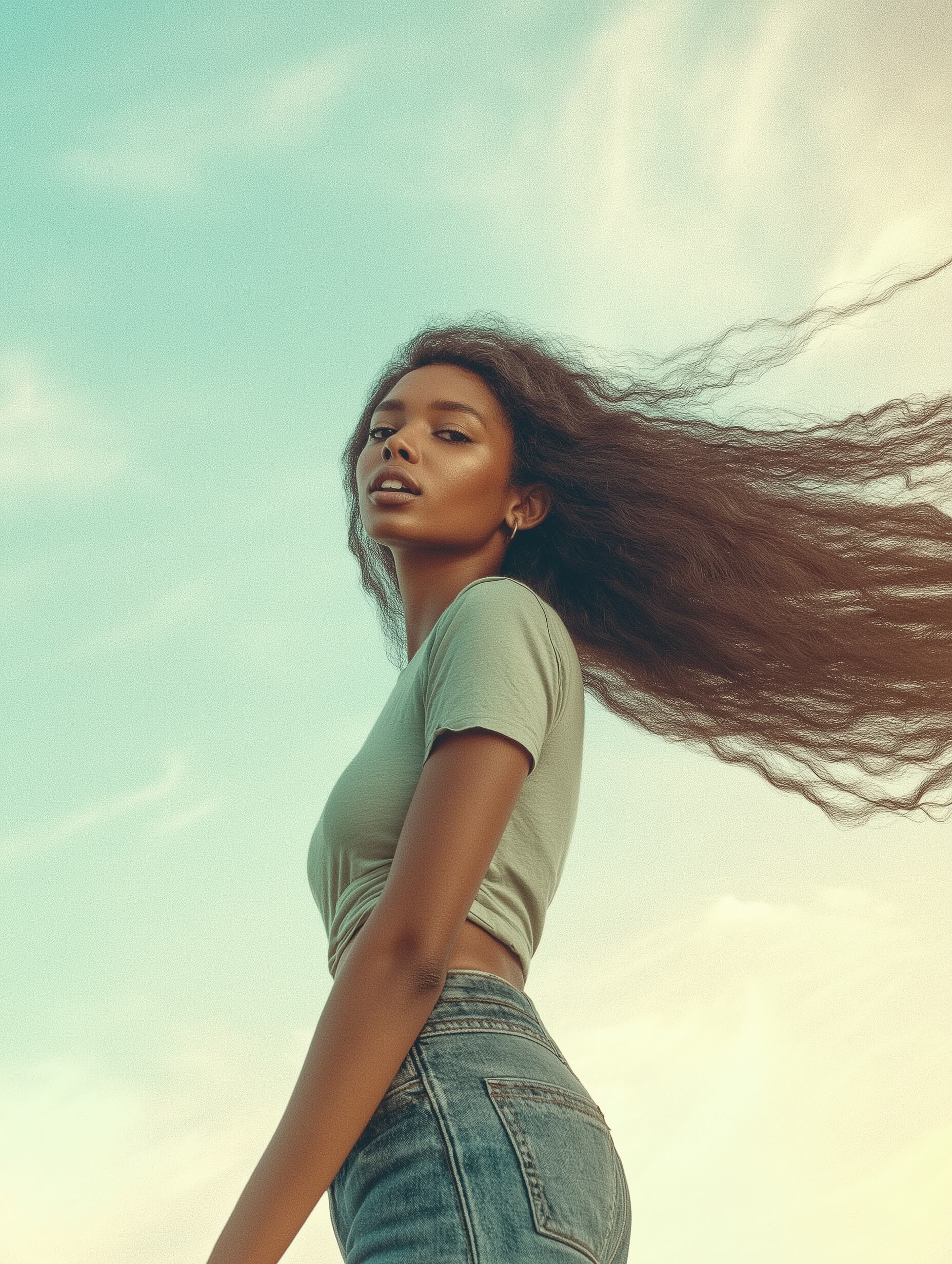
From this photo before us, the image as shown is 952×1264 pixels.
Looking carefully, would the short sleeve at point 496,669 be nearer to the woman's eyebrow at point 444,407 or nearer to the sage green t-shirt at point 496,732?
the sage green t-shirt at point 496,732

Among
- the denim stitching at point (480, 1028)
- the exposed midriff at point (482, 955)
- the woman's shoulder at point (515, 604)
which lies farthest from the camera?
the woman's shoulder at point (515, 604)

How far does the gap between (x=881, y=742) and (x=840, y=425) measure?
99 centimetres

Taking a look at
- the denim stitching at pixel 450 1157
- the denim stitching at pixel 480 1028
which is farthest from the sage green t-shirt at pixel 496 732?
the denim stitching at pixel 450 1157

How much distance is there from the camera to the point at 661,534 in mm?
3805

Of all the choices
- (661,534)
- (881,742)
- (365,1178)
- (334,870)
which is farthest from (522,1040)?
(881,742)

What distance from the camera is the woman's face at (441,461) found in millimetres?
3574

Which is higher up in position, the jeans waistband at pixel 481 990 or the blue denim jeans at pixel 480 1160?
the jeans waistband at pixel 481 990

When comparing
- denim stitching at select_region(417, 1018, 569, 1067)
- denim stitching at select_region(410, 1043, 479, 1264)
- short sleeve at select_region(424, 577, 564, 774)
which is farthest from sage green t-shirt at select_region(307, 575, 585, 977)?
denim stitching at select_region(410, 1043, 479, 1264)

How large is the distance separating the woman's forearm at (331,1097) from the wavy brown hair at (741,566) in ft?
5.59

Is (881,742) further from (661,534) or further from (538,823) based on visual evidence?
(538,823)

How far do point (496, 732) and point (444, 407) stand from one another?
58.7 inches

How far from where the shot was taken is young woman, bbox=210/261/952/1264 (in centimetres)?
231

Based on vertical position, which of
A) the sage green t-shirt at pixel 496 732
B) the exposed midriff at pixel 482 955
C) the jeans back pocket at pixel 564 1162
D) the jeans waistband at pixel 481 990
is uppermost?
the sage green t-shirt at pixel 496 732

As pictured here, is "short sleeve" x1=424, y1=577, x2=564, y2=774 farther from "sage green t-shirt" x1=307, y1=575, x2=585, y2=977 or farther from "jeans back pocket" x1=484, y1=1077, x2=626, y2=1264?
"jeans back pocket" x1=484, y1=1077, x2=626, y2=1264
